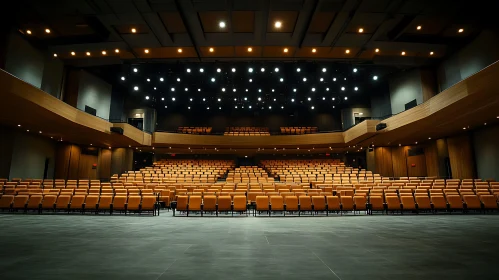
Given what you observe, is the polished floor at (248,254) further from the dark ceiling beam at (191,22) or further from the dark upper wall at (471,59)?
the dark upper wall at (471,59)

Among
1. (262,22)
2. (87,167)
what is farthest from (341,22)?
(87,167)

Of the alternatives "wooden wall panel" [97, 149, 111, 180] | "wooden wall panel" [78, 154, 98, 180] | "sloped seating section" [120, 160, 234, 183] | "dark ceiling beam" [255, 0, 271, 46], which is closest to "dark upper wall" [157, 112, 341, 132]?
"sloped seating section" [120, 160, 234, 183]

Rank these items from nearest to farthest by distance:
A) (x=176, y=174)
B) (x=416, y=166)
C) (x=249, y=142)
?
(x=176, y=174)
(x=416, y=166)
(x=249, y=142)

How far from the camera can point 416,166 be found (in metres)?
15.6

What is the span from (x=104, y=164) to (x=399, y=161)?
1923 centimetres

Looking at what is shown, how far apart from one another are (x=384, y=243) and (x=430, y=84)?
13222 millimetres

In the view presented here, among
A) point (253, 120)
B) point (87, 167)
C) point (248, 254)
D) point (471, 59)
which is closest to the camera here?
point (248, 254)

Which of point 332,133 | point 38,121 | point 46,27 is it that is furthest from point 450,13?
point 38,121

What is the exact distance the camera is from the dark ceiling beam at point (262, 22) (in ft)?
25.9

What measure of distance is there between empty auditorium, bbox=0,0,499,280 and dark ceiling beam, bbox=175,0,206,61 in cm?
6

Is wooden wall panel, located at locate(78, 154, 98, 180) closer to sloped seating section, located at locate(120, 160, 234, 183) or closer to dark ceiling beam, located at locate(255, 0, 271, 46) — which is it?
sloped seating section, located at locate(120, 160, 234, 183)

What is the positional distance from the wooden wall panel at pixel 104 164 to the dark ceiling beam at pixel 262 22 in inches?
514

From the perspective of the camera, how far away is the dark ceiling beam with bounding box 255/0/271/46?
7.89 meters

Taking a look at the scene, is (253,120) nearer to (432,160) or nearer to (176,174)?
(176,174)
